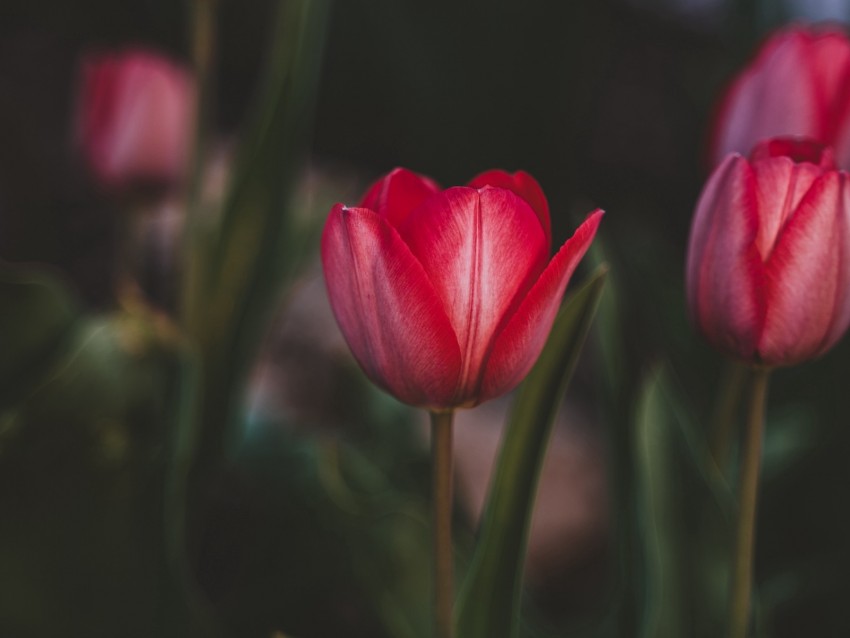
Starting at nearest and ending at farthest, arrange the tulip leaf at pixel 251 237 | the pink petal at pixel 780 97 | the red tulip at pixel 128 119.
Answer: the pink petal at pixel 780 97, the tulip leaf at pixel 251 237, the red tulip at pixel 128 119

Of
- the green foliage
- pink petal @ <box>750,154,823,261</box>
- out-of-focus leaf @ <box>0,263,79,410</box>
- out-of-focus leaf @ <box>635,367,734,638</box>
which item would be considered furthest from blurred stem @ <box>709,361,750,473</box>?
out-of-focus leaf @ <box>0,263,79,410</box>

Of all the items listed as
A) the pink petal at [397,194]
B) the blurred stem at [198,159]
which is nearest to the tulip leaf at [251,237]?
the blurred stem at [198,159]

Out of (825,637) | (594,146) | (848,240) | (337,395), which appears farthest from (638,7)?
→ (848,240)

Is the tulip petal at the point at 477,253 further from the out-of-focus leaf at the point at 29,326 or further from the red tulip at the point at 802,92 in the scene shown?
the out-of-focus leaf at the point at 29,326

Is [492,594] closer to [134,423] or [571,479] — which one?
[134,423]

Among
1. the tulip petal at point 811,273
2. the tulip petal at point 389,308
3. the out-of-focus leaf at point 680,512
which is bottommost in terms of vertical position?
the out-of-focus leaf at point 680,512
